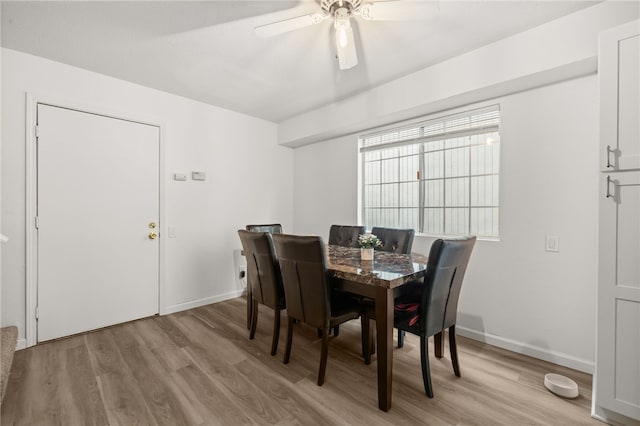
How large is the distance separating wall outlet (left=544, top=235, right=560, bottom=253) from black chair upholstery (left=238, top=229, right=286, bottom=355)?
2.19 metres

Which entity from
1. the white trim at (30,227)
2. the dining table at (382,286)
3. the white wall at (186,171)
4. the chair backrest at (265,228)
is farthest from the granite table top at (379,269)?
the white trim at (30,227)

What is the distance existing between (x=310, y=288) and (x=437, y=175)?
78.5 inches

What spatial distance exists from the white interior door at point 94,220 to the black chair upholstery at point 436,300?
9.06 ft

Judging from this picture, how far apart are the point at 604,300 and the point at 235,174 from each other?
12.5 ft

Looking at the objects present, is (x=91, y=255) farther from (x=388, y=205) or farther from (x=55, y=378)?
(x=388, y=205)

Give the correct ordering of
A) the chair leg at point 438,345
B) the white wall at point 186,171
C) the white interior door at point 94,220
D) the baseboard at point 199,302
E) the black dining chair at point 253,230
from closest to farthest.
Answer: the chair leg at point 438,345 < the white wall at point 186,171 < the white interior door at point 94,220 < the black dining chair at point 253,230 < the baseboard at point 199,302

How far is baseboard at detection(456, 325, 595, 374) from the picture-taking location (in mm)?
2156

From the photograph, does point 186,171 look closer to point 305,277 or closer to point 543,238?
point 305,277

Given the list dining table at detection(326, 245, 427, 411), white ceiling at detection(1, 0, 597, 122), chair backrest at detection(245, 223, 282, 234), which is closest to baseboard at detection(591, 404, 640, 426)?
dining table at detection(326, 245, 427, 411)

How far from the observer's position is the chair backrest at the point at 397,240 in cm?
274

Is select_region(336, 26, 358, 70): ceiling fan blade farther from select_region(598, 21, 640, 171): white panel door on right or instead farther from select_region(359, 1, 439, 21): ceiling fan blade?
select_region(598, 21, 640, 171): white panel door on right

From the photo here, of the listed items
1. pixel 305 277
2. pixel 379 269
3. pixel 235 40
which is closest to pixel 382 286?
pixel 379 269

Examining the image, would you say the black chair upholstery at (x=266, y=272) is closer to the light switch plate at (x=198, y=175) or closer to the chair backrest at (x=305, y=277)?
the chair backrest at (x=305, y=277)

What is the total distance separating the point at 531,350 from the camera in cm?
238
